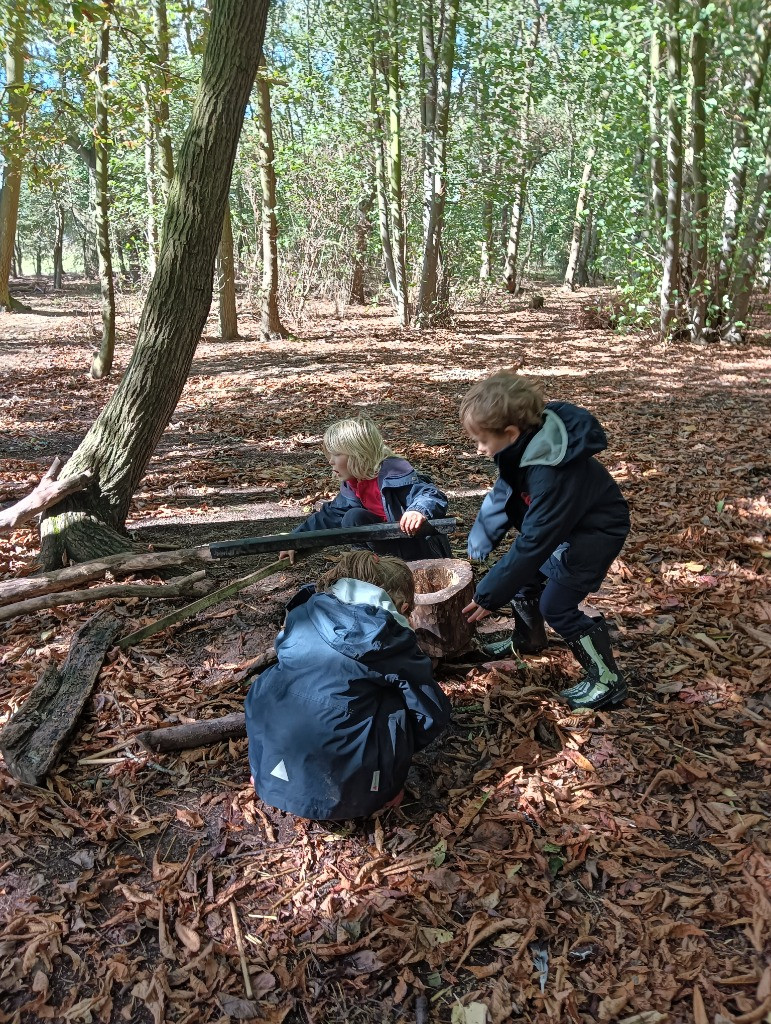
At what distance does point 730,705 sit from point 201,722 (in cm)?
237

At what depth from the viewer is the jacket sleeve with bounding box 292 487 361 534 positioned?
157 inches

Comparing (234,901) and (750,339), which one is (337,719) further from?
(750,339)

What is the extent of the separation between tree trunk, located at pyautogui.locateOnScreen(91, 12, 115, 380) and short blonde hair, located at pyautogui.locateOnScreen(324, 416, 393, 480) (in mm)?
6736

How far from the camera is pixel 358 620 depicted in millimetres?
2455

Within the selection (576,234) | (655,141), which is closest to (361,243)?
(576,234)

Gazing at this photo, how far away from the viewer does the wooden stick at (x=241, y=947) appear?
2.07m

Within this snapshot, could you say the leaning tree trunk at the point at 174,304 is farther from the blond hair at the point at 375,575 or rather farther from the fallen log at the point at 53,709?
the blond hair at the point at 375,575

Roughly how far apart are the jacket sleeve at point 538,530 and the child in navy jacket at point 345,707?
0.54 m

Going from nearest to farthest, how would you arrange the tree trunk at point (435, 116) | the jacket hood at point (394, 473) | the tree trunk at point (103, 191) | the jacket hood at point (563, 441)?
the jacket hood at point (563, 441) → the jacket hood at point (394, 473) → the tree trunk at point (103, 191) → the tree trunk at point (435, 116)

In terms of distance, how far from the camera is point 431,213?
1514 centimetres

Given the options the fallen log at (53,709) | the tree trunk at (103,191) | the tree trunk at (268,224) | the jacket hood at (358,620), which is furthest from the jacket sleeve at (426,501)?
the tree trunk at (268,224)

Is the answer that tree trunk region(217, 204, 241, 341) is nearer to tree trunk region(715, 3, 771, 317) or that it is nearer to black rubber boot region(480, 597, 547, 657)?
tree trunk region(715, 3, 771, 317)

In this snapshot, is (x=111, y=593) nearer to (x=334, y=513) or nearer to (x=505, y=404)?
(x=334, y=513)

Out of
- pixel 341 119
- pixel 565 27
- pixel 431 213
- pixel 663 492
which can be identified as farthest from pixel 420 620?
pixel 565 27
